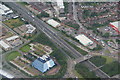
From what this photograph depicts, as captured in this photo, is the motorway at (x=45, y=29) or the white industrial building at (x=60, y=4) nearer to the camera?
the motorway at (x=45, y=29)

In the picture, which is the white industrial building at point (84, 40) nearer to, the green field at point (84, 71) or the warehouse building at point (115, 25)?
the green field at point (84, 71)

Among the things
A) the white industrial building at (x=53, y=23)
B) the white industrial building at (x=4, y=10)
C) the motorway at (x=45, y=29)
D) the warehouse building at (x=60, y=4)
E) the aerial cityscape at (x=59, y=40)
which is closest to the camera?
the aerial cityscape at (x=59, y=40)

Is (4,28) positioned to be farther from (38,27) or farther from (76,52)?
(76,52)

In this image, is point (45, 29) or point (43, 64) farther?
point (45, 29)

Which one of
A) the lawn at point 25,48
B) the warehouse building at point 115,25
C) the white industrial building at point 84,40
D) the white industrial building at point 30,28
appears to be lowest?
the lawn at point 25,48

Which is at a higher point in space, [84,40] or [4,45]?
[4,45]

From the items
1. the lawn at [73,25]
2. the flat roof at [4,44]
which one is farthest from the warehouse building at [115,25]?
the flat roof at [4,44]

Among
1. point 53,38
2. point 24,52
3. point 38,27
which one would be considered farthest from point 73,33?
point 24,52

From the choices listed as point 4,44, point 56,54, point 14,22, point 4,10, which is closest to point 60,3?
point 14,22

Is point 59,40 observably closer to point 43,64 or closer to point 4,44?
point 43,64
